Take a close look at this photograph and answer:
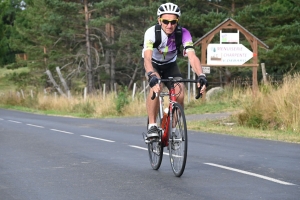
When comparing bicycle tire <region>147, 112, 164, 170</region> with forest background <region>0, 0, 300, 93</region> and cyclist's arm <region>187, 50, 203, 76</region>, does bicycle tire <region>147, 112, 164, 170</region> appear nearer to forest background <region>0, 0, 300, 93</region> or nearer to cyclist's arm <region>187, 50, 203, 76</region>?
cyclist's arm <region>187, 50, 203, 76</region>

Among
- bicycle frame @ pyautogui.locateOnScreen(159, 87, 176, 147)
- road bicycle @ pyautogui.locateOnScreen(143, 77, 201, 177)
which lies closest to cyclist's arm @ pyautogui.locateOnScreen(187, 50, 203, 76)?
road bicycle @ pyautogui.locateOnScreen(143, 77, 201, 177)

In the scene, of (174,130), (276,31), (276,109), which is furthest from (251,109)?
(276,31)

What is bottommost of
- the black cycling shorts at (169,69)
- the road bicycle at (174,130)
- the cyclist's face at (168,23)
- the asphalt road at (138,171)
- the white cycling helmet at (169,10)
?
the asphalt road at (138,171)

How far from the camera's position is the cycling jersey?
9.28 metres

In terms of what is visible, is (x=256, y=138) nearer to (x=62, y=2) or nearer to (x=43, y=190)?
(x=43, y=190)

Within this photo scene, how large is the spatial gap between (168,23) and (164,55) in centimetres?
49

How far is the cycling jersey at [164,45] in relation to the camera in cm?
928

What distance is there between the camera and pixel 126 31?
185 ft

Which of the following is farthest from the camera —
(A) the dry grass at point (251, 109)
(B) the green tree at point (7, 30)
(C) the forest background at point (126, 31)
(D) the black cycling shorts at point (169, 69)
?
(B) the green tree at point (7, 30)

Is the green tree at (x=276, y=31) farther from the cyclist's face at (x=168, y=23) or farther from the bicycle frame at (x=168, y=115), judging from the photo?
the cyclist's face at (x=168, y=23)

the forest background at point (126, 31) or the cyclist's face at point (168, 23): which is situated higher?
the forest background at point (126, 31)

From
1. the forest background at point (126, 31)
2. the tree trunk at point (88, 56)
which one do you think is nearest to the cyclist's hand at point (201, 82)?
the forest background at point (126, 31)

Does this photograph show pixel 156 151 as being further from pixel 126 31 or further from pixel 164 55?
pixel 126 31

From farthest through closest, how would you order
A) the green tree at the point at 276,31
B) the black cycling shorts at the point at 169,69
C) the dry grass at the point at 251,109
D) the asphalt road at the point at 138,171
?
the green tree at the point at 276,31
the dry grass at the point at 251,109
the black cycling shorts at the point at 169,69
the asphalt road at the point at 138,171
